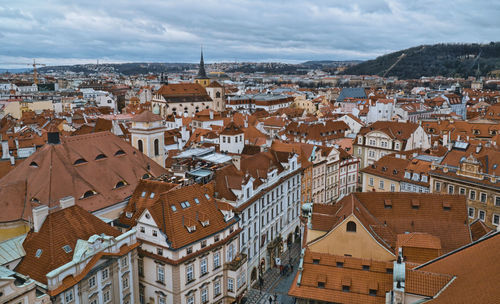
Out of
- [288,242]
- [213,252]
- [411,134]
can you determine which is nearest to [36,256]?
[213,252]

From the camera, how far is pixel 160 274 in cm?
3934

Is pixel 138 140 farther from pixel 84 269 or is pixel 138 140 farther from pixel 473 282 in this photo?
pixel 473 282

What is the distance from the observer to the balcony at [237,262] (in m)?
42.8

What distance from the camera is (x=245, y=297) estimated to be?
46.2 meters

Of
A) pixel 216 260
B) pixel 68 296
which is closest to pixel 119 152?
pixel 216 260

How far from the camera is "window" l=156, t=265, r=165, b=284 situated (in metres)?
39.0

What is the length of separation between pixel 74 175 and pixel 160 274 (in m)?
14.0

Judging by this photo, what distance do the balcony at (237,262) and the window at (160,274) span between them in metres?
Result: 7.19

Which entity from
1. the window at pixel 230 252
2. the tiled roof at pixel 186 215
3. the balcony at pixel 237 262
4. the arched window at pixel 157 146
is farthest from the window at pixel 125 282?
the arched window at pixel 157 146

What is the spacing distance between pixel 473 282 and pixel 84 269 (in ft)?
90.3

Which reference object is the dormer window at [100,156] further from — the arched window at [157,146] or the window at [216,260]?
the window at [216,260]

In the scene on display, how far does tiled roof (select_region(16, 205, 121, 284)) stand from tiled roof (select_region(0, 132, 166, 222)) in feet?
17.0

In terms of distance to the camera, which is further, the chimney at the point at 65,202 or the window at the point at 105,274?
the chimney at the point at 65,202

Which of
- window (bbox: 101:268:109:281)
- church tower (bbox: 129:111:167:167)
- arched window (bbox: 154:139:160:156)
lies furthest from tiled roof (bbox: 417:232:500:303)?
arched window (bbox: 154:139:160:156)
